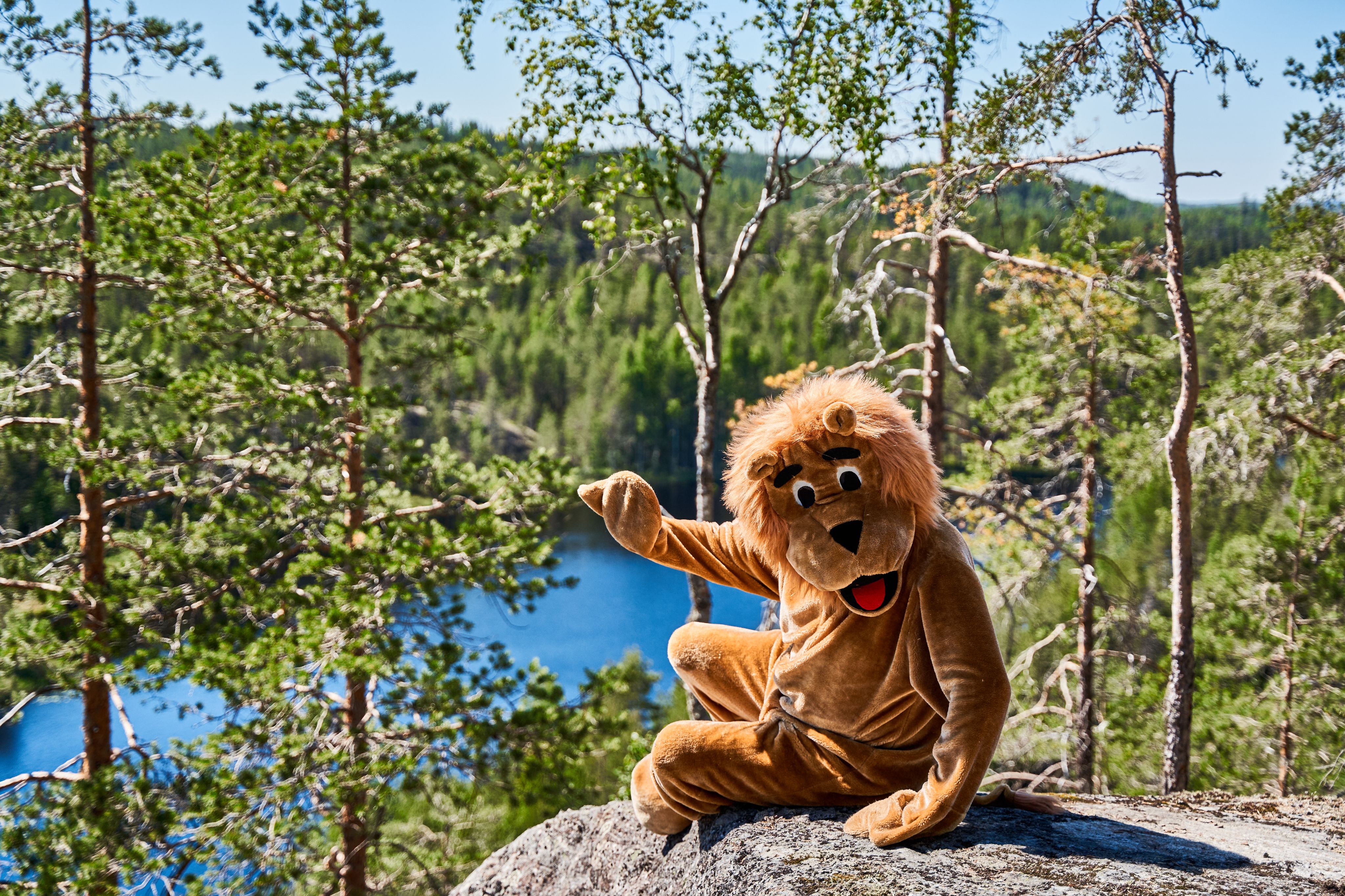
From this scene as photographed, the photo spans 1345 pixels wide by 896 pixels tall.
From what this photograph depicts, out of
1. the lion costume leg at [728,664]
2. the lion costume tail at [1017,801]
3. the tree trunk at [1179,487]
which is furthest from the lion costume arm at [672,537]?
the tree trunk at [1179,487]

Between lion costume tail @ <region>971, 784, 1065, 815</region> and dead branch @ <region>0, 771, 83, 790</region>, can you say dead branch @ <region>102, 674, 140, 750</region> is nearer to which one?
dead branch @ <region>0, 771, 83, 790</region>

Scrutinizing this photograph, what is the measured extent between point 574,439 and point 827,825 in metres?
37.2

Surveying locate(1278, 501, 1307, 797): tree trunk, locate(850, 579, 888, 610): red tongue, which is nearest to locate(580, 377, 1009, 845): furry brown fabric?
locate(850, 579, 888, 610): red tongue

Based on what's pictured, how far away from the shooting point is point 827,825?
246 cm

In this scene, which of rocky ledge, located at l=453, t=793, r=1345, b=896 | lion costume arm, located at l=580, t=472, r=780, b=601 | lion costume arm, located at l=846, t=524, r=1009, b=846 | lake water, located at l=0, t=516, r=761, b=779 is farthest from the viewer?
→ lake water, located at l=0, t=516, r=761, b=779

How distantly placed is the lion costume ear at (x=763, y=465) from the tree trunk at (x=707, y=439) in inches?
120

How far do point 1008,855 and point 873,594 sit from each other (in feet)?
2.20

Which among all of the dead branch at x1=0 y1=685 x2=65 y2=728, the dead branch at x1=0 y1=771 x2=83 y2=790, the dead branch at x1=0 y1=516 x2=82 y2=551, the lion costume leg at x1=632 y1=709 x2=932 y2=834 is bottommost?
the dead branch at x1=0 y1=771 x2=83 y2=790

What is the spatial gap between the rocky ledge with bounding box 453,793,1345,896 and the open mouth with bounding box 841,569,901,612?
57cm

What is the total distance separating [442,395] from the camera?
7484mm

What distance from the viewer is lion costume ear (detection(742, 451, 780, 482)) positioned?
2.41 meters

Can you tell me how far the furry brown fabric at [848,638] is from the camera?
2275 millimetres

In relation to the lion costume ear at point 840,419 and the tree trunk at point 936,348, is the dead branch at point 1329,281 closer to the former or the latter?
the tree trunk at point 936,348

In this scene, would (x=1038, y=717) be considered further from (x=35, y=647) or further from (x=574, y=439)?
(x=574, y=439)
